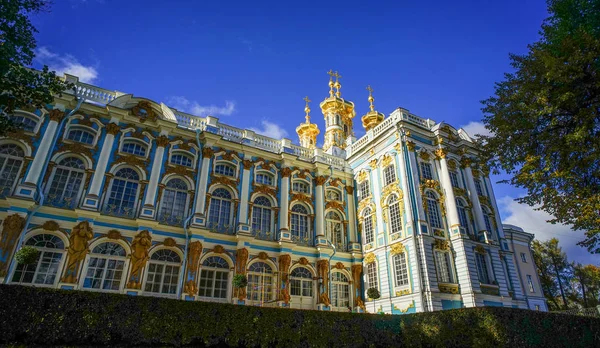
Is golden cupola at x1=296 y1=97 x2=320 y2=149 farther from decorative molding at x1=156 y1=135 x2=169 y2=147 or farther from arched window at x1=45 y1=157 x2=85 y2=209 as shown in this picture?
arched window at x1=45 y1=157 x2=85 y2=209

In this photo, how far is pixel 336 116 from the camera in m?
34.7

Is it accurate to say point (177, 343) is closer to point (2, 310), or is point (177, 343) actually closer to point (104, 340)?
point (104, 340)

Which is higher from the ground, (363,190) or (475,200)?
(363,190)

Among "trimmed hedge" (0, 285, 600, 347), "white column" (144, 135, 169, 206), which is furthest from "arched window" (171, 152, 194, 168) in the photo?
"trimmed hedge" (0, 285, 600, 347)

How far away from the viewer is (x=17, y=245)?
513 inches

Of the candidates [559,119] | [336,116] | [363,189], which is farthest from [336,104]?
[559,119]

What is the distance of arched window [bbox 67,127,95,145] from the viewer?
639 inches

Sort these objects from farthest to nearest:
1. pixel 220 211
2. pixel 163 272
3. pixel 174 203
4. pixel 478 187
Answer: pixel 478 187 → pixel 220 211 → pixel 174 203 → pixel 163 272

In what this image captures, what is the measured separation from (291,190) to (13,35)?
1407 cm

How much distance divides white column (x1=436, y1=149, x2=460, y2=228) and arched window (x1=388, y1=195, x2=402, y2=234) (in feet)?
8.44

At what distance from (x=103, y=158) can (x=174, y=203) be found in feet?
12.4

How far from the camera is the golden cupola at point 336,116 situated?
3394cm

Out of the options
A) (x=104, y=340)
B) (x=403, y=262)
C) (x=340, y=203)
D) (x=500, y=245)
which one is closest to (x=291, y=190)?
(x=340, y=203)

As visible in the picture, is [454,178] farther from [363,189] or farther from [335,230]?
[335,230]
